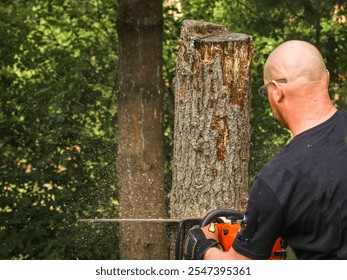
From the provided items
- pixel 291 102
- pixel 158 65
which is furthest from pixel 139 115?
pixel 291 102

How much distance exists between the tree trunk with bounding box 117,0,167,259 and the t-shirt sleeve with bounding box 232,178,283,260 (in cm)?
460

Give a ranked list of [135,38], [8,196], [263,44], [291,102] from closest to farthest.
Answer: [291,102], [135,38], [8,196], [263,44]

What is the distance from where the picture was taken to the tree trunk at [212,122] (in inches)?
227

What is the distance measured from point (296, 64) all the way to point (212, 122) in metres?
2.32

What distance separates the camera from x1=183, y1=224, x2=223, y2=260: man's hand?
12.4ft

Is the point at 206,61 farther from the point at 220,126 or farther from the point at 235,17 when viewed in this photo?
the point at 235,17

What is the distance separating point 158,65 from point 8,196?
2.46 m

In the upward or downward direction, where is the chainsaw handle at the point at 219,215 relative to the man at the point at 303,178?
downward

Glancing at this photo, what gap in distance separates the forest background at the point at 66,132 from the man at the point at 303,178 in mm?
5082

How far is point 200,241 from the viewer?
12.5 ft

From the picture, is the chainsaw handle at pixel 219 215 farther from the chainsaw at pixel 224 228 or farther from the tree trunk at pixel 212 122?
the tree trunk at pixel 212 122

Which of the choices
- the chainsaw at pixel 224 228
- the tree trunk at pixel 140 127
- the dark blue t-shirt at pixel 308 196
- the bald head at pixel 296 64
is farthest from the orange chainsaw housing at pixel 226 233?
the tree trunk at pixel 140 127

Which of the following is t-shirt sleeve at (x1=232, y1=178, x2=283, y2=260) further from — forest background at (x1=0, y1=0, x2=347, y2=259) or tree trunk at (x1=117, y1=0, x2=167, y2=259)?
forest background at (x1=0, y1=0, x2=347, y2=259)

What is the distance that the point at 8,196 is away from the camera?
922 centimetres
